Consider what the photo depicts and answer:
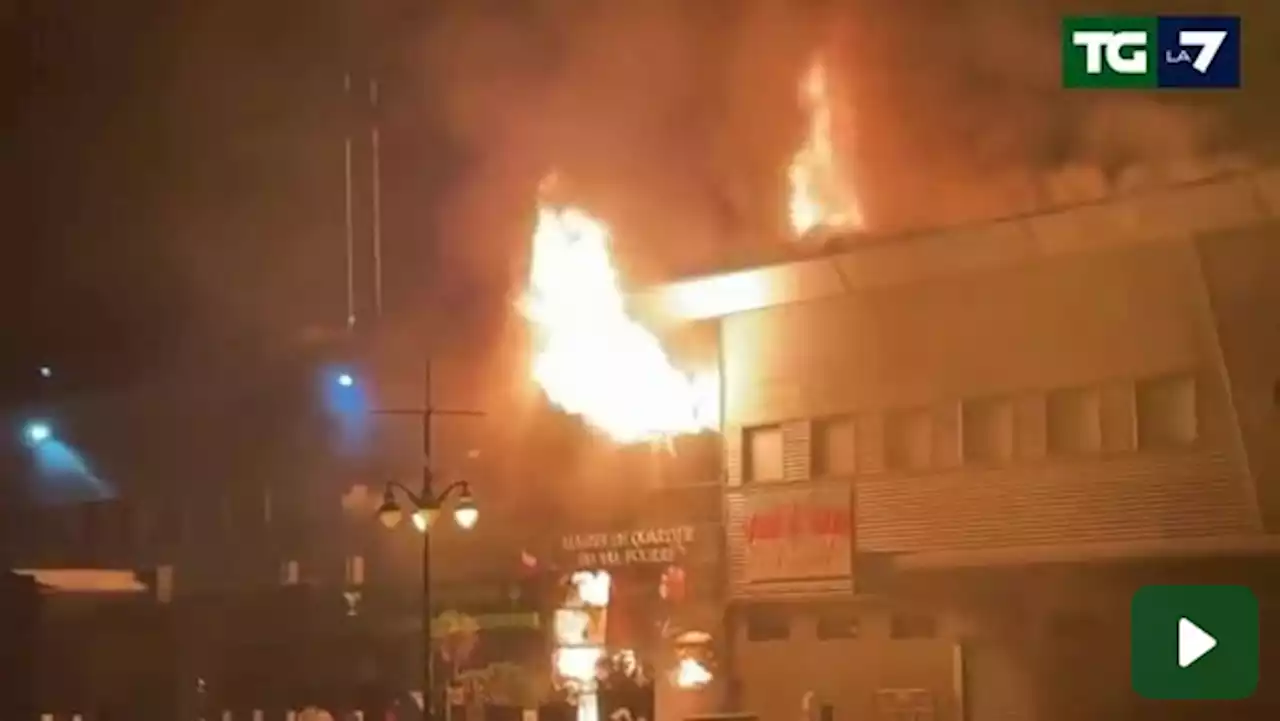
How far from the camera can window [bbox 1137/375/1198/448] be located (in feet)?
5.56

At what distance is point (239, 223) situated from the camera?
6.79 feet

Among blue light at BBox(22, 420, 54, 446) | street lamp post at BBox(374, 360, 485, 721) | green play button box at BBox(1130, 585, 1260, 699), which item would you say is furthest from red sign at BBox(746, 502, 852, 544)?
blue light at BBox(22, 420, 54, 446)

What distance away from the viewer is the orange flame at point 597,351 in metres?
1.99

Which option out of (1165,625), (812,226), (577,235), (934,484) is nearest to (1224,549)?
(1165,625)

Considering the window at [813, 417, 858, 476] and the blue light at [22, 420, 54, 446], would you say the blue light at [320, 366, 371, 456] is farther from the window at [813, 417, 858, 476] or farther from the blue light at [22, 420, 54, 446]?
the window at [813, 417, 858, 476]

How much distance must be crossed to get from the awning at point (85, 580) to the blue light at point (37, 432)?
0.67 ft

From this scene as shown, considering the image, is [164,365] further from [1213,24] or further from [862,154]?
[1213,24]

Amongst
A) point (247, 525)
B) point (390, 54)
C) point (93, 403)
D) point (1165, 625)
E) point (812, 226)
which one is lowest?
point (1165, 625)

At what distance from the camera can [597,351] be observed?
6.85 ft

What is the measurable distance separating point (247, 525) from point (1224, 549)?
138 cm

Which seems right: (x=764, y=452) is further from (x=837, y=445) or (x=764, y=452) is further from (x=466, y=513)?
(x=466, y=513)

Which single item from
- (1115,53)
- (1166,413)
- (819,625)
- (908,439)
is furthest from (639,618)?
(1115,53)

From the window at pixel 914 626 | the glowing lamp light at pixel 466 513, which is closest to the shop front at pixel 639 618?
the glowing lamp light at pixel 466 513

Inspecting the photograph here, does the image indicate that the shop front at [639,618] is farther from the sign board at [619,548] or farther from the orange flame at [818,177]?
the orange flame at [818,177]
